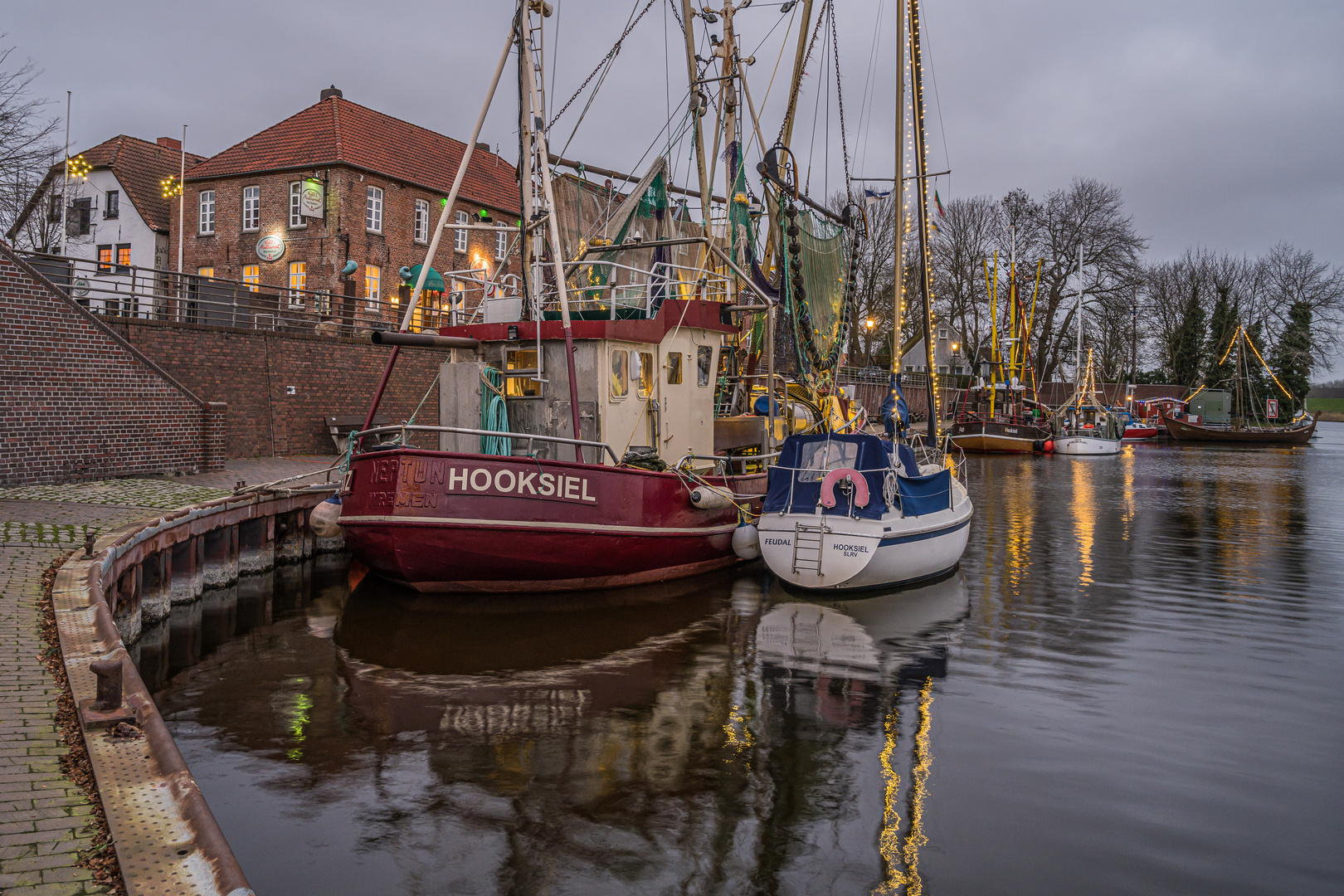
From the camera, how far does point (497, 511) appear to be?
412 inches

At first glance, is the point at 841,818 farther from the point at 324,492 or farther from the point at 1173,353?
the point at 1173,353

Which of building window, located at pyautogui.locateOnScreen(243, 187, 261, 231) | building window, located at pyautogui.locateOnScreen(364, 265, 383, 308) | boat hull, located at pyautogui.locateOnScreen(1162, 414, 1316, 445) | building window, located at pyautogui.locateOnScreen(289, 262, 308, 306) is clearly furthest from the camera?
boat hull, located at pyautogui.locateOnScreen(1162, 414, 1316, 445)

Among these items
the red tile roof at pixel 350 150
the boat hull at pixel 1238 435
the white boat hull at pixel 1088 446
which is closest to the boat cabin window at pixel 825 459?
the red tile roof at pixel 350 150

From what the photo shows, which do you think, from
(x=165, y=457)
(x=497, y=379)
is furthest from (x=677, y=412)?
(x=165, y=457)

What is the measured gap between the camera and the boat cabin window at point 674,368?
13.1m

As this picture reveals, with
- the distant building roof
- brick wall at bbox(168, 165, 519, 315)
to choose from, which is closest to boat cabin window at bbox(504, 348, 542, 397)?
brick wall at bbox(168, 165, 519, 315)

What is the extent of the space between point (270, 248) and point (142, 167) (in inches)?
521

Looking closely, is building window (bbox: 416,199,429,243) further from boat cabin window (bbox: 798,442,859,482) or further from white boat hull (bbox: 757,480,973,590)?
white boat hull (bbox: 757,480,973,590)

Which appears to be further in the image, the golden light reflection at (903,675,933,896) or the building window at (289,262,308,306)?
the building window at (289,262,308,306)

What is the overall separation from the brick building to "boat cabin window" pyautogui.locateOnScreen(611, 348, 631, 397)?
19.9m

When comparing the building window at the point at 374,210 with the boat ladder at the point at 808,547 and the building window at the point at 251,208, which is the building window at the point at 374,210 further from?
the boat ladder at the point at 808,547

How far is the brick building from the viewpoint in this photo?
104ft

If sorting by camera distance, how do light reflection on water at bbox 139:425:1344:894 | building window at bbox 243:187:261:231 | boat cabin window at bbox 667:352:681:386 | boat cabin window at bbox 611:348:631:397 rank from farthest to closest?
building window at bbox 243:187:261:231 → boat cabin window at bbox 667:352:681:386 → boat cabin window at bbox 611:348:631:397 → light reflection on water at bbox 139:425:1344:894

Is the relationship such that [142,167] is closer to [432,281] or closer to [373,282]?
[373,282]
